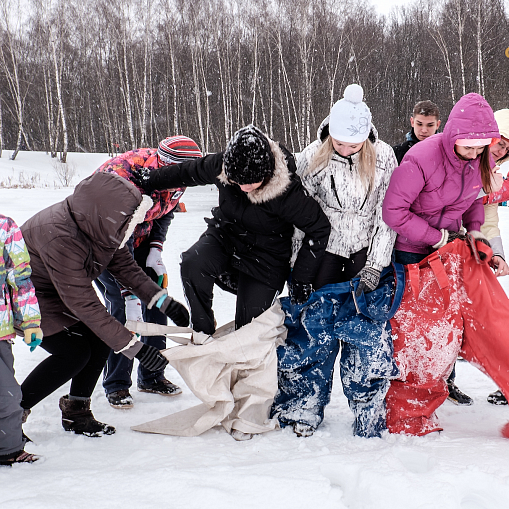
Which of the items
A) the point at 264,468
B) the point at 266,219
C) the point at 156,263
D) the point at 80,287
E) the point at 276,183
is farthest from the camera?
the point at 156,263

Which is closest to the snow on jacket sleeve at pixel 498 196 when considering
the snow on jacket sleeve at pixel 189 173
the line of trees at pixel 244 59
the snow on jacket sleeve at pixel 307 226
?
the snow on jacket sleeve at pixel 307 226

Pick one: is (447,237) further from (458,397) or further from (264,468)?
(264,468)

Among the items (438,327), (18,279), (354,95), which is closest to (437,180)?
(354,95)

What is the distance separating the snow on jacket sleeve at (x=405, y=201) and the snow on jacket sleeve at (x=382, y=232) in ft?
0.16

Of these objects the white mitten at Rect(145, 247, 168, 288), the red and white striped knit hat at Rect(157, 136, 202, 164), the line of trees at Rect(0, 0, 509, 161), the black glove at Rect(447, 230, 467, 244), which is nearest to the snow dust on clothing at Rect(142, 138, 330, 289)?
the red and white striped knit hat at Rect(157, 136, 202, 164)

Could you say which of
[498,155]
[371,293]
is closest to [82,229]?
[371,293]

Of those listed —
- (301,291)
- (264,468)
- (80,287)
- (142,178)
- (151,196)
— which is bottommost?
(264,468)

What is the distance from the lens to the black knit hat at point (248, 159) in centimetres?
201

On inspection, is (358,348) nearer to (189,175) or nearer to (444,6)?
(189,175)

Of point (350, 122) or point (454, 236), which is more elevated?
point (350, 122)

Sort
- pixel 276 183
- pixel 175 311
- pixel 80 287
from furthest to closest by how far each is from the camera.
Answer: pixel 175 311, pixel 276 183, pixel 80 287

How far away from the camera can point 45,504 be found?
1.55 meters

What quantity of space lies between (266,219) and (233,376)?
0.81 metres

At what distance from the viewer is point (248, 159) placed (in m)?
2.01
